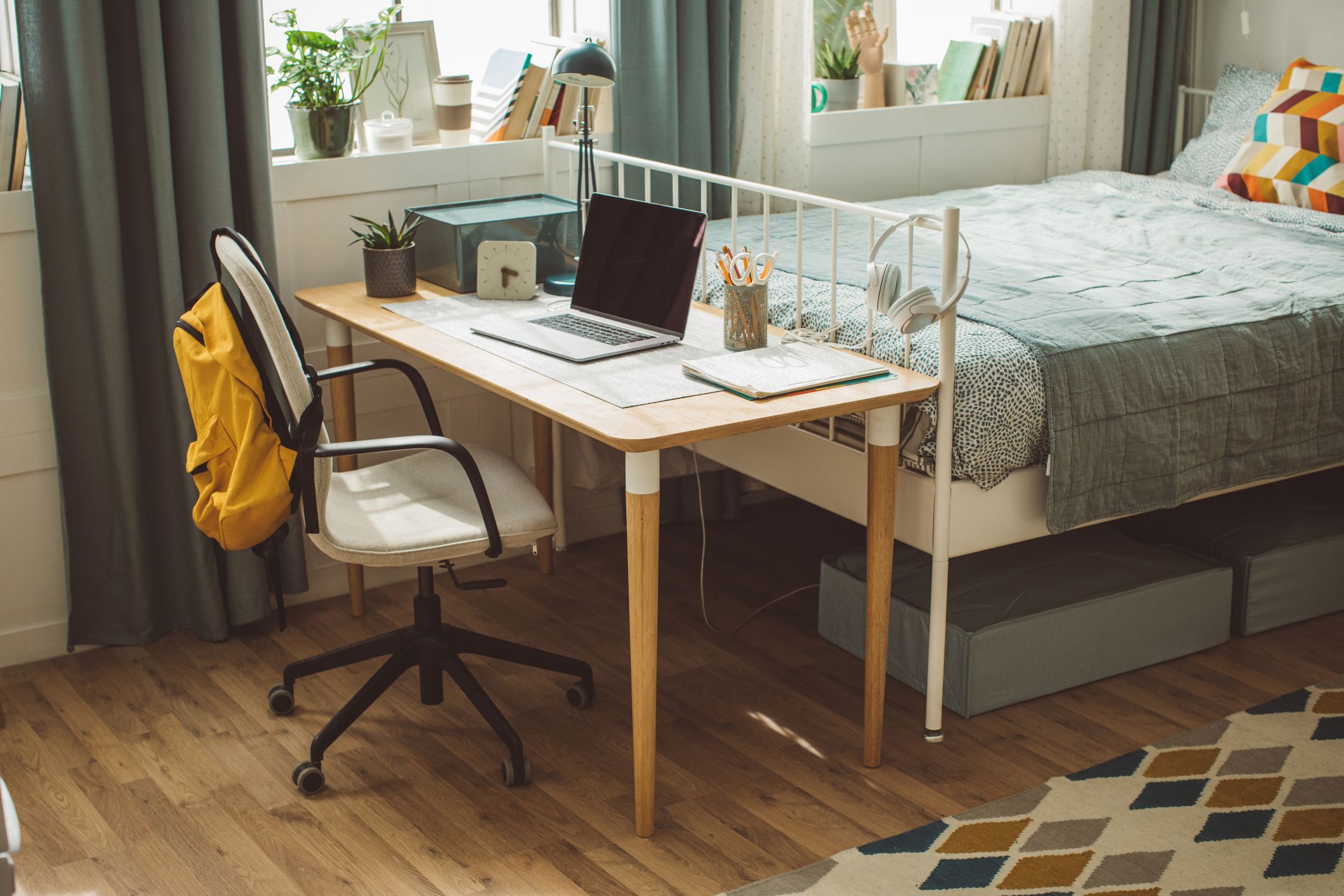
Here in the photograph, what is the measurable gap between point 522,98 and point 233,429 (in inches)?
53.0

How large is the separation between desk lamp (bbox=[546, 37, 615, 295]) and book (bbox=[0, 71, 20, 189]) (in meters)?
1.01

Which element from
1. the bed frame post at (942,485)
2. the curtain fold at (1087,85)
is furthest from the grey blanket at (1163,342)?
the curtain fold at (1087,85)

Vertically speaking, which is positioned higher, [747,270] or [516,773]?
[747,270]

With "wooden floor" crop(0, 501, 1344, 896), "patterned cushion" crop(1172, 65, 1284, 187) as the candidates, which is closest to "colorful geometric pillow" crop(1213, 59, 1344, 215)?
"patterned cushion" crop(1172, 65, 1284, 187)

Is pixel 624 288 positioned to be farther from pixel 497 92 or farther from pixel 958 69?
pixel 958 69

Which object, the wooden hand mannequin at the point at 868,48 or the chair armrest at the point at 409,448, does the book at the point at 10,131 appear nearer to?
the chair armrest at the point at 409,448

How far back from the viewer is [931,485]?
7.63 feet

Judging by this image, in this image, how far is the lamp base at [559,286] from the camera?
2.80 meters

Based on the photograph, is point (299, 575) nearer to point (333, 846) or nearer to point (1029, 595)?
point (333, 846)

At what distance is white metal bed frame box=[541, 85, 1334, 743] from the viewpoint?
7.33ft

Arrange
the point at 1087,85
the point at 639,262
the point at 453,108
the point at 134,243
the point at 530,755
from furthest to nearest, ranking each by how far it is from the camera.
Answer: the point at 1087,85 < the point at 453,108 < the point at 134,243 < the point at 639,262 < the point at 530,755

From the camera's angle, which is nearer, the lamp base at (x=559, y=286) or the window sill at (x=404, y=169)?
the lamp base at (x=559, y=286)

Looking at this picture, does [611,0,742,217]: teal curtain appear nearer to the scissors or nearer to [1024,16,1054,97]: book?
the scissors

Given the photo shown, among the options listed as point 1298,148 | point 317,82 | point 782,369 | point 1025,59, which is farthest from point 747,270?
point 1025,59
